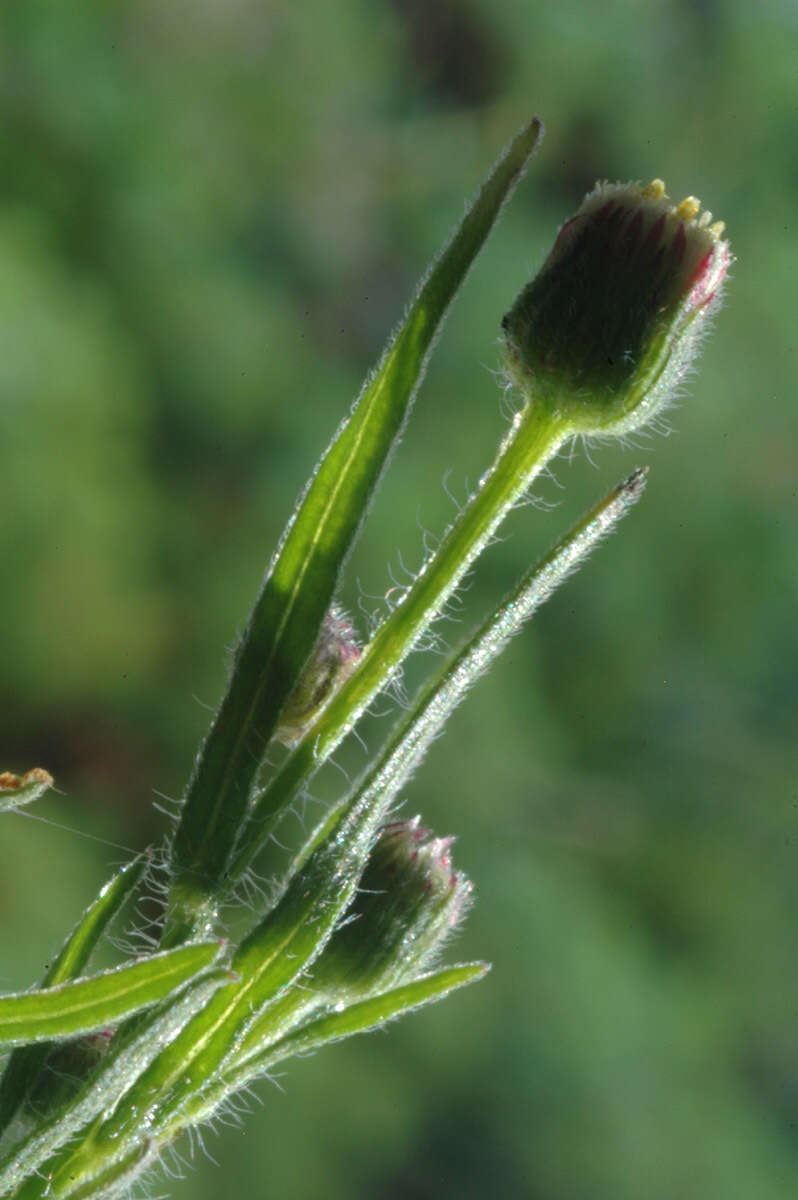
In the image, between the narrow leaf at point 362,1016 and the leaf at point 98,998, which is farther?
the narrow leaf at point 362,1016

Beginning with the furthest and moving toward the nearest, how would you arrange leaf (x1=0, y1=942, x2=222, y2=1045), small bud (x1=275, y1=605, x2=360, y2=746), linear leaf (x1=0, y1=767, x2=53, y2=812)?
1. small bud (x1=275, y1=605, x2=360, y2=746)
2. linear leaf (x1=0, y1=767, x2=53, y2=812)
3. leaf (x1=0, y1=942, x2=222, y2=1045)

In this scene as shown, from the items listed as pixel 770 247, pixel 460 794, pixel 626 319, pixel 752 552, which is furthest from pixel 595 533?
pixel 770 247

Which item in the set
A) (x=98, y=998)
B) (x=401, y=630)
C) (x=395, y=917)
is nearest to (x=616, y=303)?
(x=401, y=630)

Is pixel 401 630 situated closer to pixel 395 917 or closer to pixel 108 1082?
pixel 395 917

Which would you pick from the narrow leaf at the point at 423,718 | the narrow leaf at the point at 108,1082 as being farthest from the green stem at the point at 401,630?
the narrow leaf at the point at 108,1082

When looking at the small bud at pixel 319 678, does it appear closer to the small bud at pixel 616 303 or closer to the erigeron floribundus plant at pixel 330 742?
the erigeron floribundus plant at pixel 330 742

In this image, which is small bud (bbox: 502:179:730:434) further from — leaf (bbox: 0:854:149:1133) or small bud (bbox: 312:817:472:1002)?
leaf (bbox: 0:854:149:1133)

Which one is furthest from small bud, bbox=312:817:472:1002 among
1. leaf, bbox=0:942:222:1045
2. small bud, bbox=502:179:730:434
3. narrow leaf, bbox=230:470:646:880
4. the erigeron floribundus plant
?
small bud, bbox=502:179:730:434
